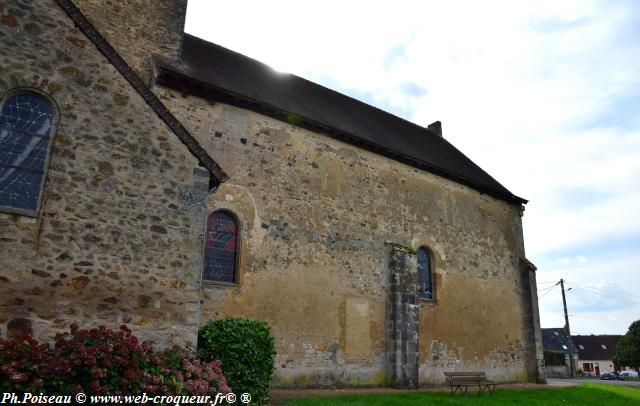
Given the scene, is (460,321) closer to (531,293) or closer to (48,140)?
(531,293)

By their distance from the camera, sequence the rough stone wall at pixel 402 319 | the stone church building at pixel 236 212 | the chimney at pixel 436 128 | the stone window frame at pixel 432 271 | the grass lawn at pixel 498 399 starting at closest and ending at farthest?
the stone church building at pixel 236 212
the grass lawn at pixel 498 399
the rough stone wall at pixel 402 319
the stone window frame at pixel 432 271
the chimney at pixel 436 128

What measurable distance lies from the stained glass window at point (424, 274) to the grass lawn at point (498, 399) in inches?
139

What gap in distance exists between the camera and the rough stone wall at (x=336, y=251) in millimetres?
11648

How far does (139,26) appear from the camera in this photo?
505 inches

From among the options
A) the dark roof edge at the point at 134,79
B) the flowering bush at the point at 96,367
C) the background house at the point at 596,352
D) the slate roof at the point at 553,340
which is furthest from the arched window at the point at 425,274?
the background house at the point at 596,352

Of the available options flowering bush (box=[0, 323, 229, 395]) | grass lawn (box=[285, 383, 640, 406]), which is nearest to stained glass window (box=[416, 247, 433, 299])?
grass lawn (box=[285, 383, 640, 406])

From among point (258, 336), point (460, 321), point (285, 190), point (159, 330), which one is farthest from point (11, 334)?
point (460, 321)

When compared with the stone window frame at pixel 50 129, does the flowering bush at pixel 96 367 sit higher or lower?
lower

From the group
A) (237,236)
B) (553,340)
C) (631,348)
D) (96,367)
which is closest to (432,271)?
(237,236)

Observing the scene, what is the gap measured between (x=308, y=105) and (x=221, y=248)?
6.14 meters

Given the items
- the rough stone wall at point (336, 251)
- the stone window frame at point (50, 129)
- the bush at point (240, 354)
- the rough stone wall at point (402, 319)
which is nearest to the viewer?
the stone window frame at point (50, 129)

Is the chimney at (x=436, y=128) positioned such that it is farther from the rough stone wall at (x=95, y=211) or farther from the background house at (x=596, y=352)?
the background house at (x=596, y=352)

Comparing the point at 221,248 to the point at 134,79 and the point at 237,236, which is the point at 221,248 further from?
the point at 134,79

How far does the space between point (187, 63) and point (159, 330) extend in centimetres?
845
